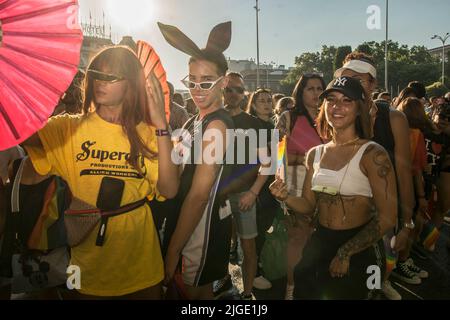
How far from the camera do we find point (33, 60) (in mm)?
1438

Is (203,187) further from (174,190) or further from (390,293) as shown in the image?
Result: (390,293)

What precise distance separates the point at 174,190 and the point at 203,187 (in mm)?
173

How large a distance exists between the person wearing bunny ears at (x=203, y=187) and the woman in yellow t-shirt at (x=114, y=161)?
177 mm

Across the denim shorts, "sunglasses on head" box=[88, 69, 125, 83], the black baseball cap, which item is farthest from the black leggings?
"sunglasses on head" box=[88, 69, 125, 83]

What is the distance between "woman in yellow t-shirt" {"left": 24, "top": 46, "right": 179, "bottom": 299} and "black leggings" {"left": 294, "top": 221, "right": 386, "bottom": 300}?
1.06m

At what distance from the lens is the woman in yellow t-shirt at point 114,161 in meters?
1.90

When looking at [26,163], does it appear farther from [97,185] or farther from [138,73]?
[138,73]

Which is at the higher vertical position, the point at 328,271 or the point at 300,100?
the point at 300,100

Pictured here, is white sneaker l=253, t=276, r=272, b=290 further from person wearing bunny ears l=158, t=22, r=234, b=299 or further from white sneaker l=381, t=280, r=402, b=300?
person wearing bunny ears l=158, t=22, r=234, b=299

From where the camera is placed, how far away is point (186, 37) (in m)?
2.38

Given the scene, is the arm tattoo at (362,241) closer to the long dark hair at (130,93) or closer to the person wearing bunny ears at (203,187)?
the person wearing bunny ears at (203,187)

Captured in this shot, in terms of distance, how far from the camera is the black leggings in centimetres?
225

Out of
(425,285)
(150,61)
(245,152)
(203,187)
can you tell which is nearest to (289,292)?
(245,152)

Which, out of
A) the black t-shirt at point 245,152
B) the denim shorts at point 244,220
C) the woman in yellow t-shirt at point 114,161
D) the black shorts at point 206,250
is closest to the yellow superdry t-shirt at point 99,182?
the woman in yellow t-shirt at point 114,161
